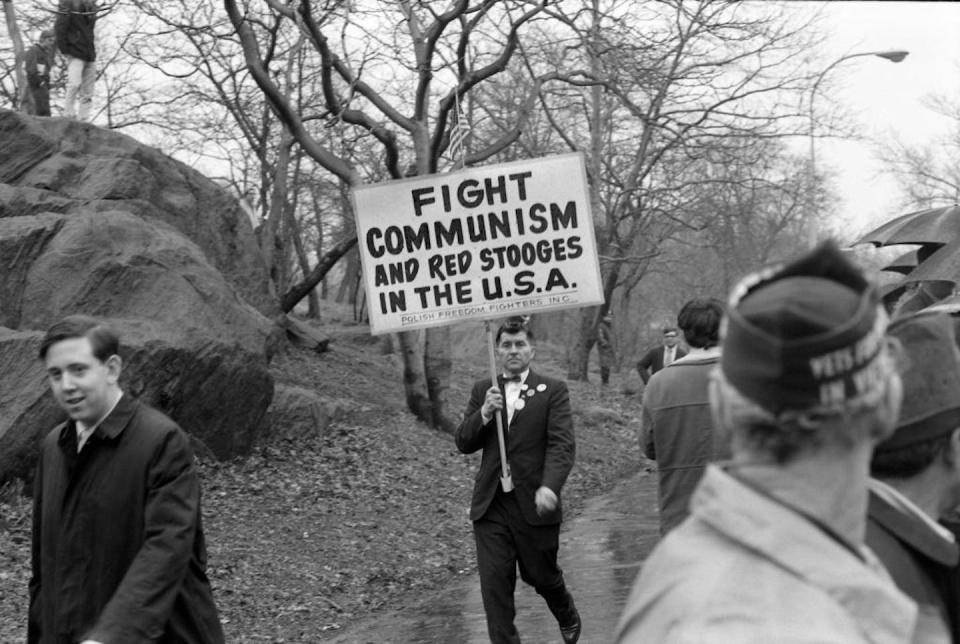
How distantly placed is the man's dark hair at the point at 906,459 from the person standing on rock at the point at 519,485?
4822mm

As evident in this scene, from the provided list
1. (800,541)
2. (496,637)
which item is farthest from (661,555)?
(496,637)

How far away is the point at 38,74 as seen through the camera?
18.0 m

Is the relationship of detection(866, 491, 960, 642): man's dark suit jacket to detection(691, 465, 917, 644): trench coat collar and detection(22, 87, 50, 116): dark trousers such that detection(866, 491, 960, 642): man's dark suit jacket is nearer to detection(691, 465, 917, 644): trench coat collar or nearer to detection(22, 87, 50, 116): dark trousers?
detection(691, 465, 917, 644): trench coat collar

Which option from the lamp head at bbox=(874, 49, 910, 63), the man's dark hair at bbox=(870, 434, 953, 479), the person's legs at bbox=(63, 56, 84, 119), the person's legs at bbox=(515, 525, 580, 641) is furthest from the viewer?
the lamp head at bbox=(874, 49, 910, 63)

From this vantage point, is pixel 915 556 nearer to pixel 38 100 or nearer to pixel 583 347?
pixel 38 100

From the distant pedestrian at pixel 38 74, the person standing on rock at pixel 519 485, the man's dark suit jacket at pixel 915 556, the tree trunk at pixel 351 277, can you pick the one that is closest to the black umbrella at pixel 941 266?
the person standing on rock at pixel 519 485

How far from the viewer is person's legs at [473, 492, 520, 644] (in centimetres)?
749

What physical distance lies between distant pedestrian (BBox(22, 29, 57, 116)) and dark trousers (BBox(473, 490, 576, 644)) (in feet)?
39.7

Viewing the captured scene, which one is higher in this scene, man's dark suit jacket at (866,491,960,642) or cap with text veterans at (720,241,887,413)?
cap with text veterans at (720,241,887,413)

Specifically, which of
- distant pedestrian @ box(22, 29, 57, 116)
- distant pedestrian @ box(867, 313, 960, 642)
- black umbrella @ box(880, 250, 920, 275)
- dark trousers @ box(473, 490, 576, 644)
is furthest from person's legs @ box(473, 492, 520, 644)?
distant pedestrian @ box(22, 29, 57, 116)

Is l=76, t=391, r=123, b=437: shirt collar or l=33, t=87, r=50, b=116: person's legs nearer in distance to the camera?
l=76, t=391, r=123, b=437: shirt collar

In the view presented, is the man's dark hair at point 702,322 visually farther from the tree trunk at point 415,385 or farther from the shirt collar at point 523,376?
the tree trunk at point 415,385

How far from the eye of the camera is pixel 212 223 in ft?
53.6

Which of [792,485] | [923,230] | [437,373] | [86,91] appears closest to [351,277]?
[437,373]
